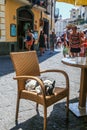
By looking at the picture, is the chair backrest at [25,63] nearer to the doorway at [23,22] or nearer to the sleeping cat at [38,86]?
the sleeping cat at [38,86]

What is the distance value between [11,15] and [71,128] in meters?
13.1

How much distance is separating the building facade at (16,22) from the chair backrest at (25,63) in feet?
35.1

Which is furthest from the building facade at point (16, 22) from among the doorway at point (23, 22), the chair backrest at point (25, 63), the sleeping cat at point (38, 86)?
the sleeping cat at point (38, 86)

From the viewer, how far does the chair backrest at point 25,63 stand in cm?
394

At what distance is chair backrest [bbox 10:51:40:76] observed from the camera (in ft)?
12.9

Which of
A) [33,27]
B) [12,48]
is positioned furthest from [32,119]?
[33,27]

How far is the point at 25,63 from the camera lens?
4129mm

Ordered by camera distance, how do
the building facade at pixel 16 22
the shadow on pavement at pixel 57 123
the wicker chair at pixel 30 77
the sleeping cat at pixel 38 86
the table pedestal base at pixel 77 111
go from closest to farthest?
1. the wicker chair at pixel 30 77
2. the sleeping cat at pixel 38 86
3. the shadow on pavement at pixel 57 123
4. the table pedestal base at pixel 77 111
5. the building facade at pixel 16 22

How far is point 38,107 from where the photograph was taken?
4695mm

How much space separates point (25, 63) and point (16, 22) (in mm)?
12845

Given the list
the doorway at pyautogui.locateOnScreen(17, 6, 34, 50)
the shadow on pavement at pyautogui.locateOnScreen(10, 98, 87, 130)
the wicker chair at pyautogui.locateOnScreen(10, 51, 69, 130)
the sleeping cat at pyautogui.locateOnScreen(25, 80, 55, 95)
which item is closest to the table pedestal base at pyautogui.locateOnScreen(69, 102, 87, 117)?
the shadow on pavement at pyautogui.locateOnScreen(10, 98, 87, 130)

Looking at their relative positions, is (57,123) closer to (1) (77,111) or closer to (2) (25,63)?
(1) (77,111)

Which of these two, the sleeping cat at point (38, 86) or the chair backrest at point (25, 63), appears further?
the chair backrest at point (25, 63)

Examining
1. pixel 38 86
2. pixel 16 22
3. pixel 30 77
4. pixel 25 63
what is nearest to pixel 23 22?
pixel 16 22
